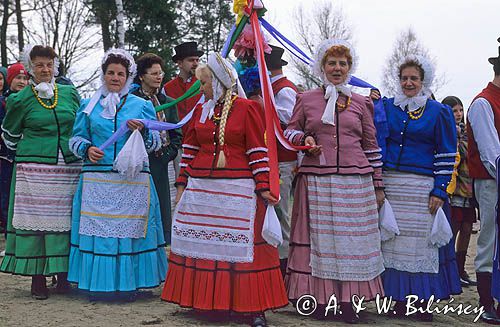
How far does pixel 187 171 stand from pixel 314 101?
1098 mm

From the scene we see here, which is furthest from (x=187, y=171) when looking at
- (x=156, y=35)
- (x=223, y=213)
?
(x=156, y=35)

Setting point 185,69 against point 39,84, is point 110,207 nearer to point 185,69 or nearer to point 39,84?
point 39,84

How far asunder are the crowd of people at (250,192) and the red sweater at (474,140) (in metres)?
0.01

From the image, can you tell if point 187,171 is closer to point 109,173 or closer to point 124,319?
point 109,173

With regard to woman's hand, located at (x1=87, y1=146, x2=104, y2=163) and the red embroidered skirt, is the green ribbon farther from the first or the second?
the red embroidered skirt

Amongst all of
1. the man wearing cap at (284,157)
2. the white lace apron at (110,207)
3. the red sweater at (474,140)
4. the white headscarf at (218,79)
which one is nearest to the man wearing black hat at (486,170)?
the red sweater at (474,140)

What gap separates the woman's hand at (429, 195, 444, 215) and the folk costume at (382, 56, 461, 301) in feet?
0.10

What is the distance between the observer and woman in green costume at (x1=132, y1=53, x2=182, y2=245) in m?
5.93

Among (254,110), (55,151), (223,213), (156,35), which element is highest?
(156,35)

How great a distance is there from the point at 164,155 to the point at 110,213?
90cm

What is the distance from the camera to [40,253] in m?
5.44

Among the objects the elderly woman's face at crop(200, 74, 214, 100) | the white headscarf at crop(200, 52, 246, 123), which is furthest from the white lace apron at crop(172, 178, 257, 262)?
the elderly woman's face at crop(200, 74, 214, 100)

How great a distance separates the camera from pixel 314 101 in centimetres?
496

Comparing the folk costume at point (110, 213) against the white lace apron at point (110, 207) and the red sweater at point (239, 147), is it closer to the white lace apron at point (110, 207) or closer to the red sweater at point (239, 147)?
the white lace apron at point (110, 207)
